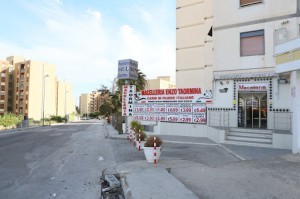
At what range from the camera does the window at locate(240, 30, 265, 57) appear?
18938 mm

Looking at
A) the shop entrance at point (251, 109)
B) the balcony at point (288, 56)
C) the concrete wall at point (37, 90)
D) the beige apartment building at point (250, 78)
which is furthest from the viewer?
the concrete wall at point (37, 90)

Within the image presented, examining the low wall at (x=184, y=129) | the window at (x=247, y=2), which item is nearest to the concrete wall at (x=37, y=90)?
the low wall at (x=184, y=129)

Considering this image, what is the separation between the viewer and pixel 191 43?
3297 centimetres

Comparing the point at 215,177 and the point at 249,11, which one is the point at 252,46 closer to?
the point at 249,11

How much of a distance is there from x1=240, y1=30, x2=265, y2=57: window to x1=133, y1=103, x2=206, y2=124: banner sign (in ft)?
17.4

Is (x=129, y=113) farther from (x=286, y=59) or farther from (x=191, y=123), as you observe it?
(x=286, y=59)

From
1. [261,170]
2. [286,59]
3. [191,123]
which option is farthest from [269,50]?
[261,170]

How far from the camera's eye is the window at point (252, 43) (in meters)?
18.9

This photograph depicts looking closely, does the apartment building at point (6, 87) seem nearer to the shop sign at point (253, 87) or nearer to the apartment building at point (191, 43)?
the apartment building at point (191, 43)

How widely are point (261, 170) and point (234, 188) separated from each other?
265cm

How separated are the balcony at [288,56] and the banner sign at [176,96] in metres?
8.04

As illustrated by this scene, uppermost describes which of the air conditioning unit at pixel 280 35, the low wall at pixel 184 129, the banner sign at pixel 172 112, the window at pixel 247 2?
the window at pixel 247 2

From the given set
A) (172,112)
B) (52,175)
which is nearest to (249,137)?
(172,112)

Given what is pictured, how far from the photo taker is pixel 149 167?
395 inches
